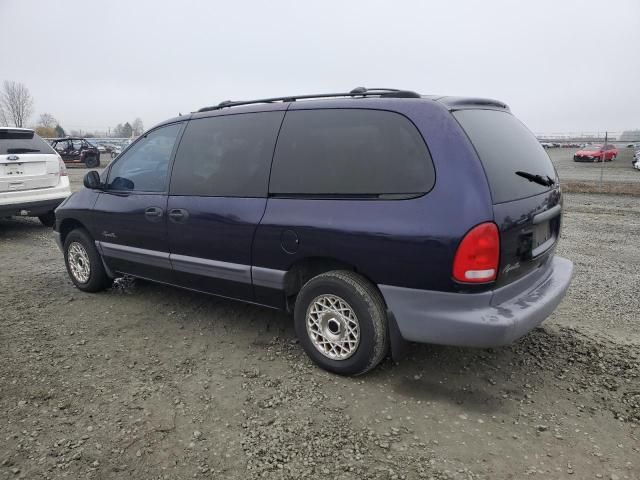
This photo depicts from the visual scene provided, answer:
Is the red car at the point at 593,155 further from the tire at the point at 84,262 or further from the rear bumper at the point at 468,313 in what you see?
the tire at the point at 84,262

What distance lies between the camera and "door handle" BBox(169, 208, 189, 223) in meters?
3.84

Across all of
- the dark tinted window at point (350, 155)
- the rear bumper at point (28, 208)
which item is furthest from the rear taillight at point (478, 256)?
the rear bumper at point (28, 208)

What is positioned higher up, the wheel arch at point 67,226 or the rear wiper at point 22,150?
the rear wiper at point 22,150

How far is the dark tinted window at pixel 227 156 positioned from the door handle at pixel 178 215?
15 centimetres

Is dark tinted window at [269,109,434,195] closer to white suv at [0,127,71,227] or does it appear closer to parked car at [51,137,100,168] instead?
white suv at [0,127,71,227]

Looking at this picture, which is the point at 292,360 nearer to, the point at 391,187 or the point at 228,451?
the point at 228,451

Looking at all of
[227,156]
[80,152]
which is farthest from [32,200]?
[80,152]

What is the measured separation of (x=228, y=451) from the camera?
253 cm

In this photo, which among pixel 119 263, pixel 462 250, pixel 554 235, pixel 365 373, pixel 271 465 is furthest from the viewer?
pixel 119 263

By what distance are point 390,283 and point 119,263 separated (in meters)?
2.85

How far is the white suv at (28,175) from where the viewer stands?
24.3ft

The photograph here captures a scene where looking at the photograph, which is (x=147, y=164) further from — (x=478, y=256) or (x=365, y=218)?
(x=478, y=256)

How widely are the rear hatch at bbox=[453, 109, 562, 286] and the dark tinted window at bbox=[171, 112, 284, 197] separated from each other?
1.37 m

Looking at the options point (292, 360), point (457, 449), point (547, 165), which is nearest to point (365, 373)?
point (292, 360)
